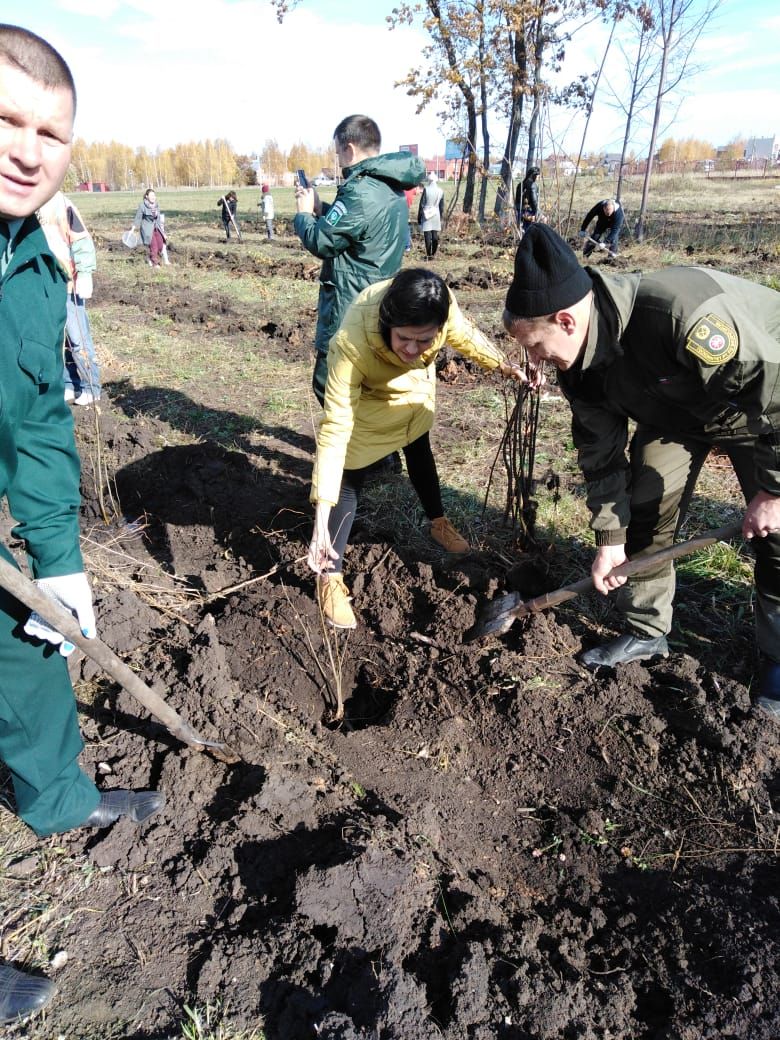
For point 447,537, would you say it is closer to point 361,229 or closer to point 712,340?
point 361,229

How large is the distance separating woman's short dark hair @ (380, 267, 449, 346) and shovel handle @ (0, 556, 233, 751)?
1552mm

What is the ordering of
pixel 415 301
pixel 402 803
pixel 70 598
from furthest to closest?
pixel 415 301 → pixel 402 803 → pixel 70 598

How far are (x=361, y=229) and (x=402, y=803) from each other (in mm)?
2956

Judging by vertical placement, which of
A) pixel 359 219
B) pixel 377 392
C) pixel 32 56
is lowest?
pixel 377 392

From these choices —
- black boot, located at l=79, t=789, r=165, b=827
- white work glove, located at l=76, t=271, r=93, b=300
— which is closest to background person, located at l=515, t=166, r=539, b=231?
black boot, located at l=79, t=789, r=165, b=827

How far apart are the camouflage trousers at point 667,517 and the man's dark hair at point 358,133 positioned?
224 cm

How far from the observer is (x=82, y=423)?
17.5ft

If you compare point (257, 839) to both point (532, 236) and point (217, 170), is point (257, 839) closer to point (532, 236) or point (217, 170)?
point (532, 236)

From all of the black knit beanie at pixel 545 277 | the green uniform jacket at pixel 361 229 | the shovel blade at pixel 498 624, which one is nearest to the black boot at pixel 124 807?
the shovel blade at pixel 498 624

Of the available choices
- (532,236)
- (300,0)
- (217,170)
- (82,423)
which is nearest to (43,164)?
(532,236)

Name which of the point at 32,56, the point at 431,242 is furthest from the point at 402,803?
the point at 431,242

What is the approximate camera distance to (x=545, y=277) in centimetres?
205

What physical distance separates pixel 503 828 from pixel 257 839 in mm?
865

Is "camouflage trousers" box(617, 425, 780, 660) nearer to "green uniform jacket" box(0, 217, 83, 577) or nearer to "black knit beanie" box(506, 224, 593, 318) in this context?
"black knit beanie" box(506, 224, 593, 318)
